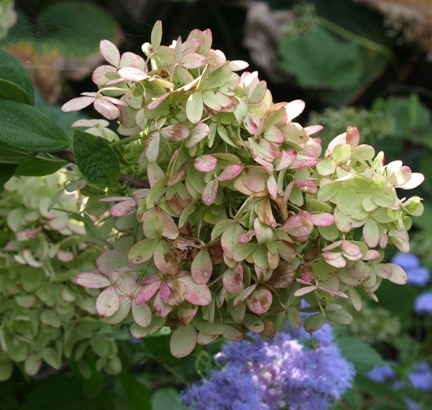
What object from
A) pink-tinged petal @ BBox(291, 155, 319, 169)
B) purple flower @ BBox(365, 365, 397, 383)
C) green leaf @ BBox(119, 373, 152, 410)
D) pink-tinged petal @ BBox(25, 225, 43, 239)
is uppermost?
pink-tinged petal @ BBox(291, 155, 319, 169)

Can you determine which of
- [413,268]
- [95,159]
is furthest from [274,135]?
[413,268]

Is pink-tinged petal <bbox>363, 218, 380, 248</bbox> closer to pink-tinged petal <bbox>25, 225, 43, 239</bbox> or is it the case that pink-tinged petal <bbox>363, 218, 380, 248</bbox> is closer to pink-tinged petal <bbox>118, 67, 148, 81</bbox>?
pink-tinged petal <bbox>118, 67, 148, 81</bbox>

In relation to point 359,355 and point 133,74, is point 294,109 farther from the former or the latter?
point 359,355

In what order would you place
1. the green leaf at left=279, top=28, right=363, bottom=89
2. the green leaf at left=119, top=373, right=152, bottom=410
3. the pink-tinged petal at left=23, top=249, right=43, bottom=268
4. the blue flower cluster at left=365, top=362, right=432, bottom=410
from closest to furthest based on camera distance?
the pink-tinged petal at left=23, top=249, right=43, bottom=268, the green leaf at left=119, top=373, right=152, bottom=410, the blue flower cluster at left=365, top=362, right=432, bottom=410, the green leaf at left=279, top=28, right=363, bottom=89

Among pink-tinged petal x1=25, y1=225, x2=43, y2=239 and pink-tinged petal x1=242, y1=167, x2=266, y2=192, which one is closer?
pink-tinged petal x1=242, y1=167, x2=266, y2=192

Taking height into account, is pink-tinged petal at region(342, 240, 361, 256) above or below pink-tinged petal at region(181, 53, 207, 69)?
below

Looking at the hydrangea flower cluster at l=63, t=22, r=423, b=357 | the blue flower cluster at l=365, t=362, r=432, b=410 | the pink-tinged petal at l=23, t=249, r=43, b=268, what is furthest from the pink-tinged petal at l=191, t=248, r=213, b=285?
the blue flower cluster at l=365, t=362, r=432, b=410
